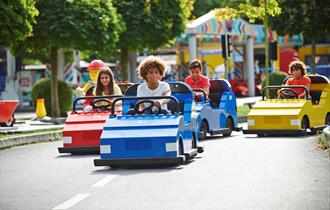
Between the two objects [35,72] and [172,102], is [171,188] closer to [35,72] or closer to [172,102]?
[172,102]

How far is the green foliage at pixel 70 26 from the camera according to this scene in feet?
99.0

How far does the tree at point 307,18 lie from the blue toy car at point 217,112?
22.5 meters

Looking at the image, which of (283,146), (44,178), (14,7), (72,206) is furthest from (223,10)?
(72,206)

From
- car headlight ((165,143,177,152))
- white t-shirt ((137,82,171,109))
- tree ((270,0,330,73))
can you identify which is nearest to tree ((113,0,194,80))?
tree ((270,0,330,73))

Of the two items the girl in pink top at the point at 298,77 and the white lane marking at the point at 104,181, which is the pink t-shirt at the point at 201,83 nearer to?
the girl in pink top at the point at 298,77

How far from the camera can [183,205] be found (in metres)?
8.80

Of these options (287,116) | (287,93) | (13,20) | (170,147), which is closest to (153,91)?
(170,147)

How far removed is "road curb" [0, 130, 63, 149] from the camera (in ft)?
65.1

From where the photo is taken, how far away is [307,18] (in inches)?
1656

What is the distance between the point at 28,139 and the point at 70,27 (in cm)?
982

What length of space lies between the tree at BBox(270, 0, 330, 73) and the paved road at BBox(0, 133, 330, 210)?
88.3 ft

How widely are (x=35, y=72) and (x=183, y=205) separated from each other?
4350cm

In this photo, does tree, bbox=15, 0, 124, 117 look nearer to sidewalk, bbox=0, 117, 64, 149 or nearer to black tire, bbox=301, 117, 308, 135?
sidewalk, bbox=0, 117, 64, 149

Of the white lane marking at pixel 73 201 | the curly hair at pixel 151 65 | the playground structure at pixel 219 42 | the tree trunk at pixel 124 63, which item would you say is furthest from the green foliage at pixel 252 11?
the white lane marking at pixel 73 201
